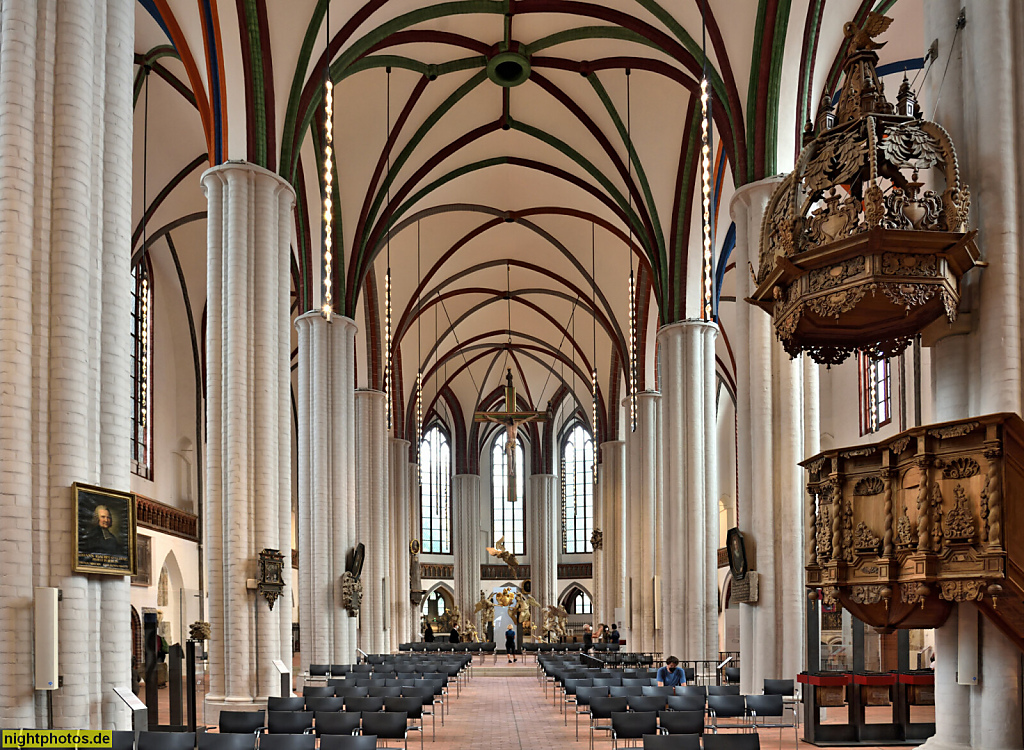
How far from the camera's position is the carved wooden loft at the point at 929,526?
7.71m

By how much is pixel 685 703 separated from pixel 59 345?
764 centimetres

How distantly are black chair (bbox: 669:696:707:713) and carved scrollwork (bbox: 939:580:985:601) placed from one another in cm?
453

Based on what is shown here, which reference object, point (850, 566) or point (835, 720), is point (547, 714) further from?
point (850, 566)

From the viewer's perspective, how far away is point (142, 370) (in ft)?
85.9

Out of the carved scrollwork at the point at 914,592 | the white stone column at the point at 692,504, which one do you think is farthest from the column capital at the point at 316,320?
the carved scrollwork at the point at 914,592

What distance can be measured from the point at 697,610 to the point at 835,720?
27.9ft

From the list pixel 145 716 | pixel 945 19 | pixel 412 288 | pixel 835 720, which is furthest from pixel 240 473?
pixel 412 288

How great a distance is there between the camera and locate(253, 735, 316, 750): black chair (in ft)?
27.3

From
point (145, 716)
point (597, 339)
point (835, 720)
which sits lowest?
point (835, 720)

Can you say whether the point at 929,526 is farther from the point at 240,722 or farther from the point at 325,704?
the point at 325,704

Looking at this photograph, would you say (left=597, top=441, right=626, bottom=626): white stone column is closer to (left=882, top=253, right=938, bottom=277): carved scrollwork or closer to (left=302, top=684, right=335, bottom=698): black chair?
(left=302, top=684, right=335, bottom=698): black chair

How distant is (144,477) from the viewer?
26.3 meters

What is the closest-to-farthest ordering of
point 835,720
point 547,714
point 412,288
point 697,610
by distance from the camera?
1. point 835,720
2. point 547,714
3. point 697,610
4. point 412,288

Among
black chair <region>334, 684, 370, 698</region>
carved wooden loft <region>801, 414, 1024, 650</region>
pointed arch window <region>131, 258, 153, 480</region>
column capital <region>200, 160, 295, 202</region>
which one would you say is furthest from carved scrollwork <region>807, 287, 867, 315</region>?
pointed arch window <region>131, 258, 153, 480</region>
